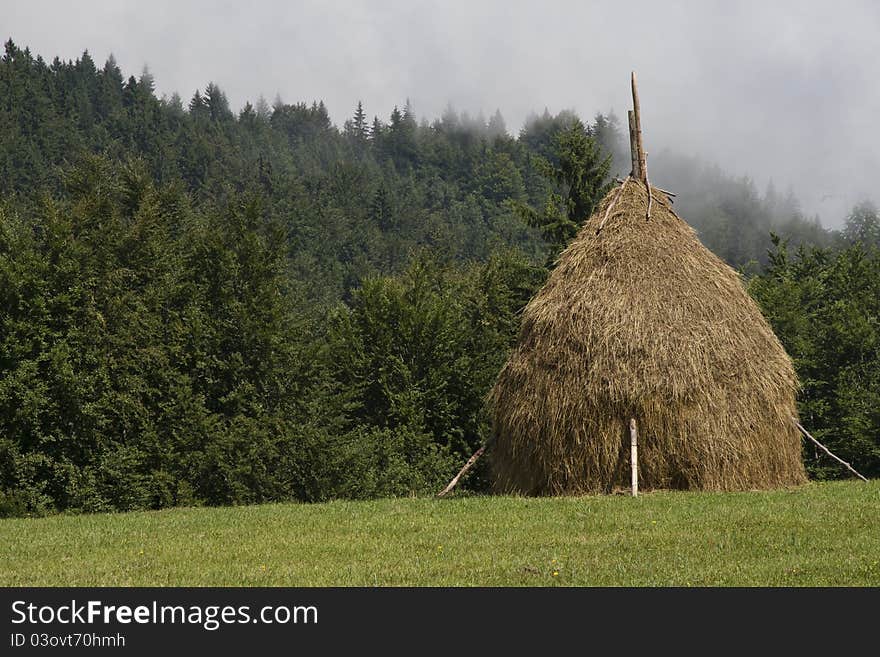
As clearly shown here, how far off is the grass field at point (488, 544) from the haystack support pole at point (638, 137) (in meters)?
7.40

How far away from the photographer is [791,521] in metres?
13.4

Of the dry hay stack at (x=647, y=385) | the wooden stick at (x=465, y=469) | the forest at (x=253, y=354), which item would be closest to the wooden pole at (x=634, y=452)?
the dry hay stack at (x=647, y=385)

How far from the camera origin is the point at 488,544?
12625mm

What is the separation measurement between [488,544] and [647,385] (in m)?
6.03

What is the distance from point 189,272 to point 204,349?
3.79 meters

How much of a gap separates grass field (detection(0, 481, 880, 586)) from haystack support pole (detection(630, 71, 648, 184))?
7403mm

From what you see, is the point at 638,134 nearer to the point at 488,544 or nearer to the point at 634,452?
the point at 634,452

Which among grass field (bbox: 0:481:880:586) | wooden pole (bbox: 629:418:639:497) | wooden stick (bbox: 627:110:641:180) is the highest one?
wooden stick (bbox: 627:110:641:180)

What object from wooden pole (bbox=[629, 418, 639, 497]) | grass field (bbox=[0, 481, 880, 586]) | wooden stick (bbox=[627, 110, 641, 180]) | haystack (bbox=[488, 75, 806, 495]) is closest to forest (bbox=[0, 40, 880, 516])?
wooden stick (bbox=[627, 110, 641, 180])

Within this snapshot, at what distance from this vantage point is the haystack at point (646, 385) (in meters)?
17.7

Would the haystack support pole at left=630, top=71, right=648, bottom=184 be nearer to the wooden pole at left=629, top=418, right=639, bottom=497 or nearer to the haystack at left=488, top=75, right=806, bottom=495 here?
the haystack at left=488, top=75, right=806, bottom=495

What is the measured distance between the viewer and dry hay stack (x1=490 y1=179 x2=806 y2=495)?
695 inches

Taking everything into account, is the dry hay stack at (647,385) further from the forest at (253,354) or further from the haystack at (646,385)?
the forest at (253,354)
